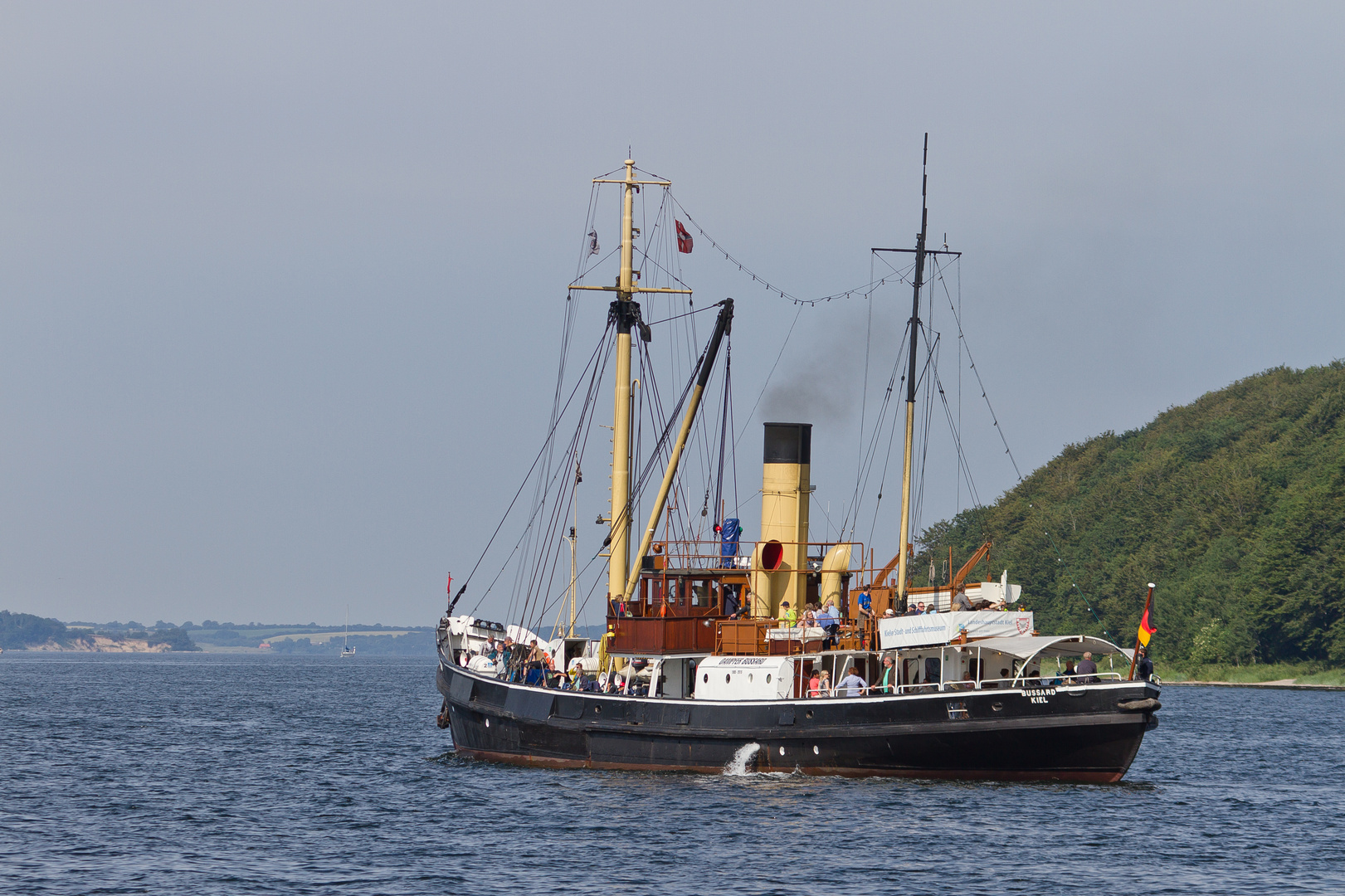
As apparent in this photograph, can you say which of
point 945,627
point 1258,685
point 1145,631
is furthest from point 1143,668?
point 1258,685

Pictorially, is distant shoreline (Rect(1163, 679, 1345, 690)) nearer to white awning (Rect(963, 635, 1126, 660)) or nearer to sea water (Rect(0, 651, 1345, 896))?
sea water (Rect(0, 651, 1345, 896))

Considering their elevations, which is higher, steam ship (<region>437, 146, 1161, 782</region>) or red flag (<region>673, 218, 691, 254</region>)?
red flag (<region>673, 218, 691, 254</region>)

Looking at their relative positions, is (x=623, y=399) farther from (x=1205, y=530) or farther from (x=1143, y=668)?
(x=1205, y=530)

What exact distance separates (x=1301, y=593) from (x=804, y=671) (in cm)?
8587

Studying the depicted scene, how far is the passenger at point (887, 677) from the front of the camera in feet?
143

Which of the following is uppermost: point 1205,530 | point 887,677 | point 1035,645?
point 1205,530

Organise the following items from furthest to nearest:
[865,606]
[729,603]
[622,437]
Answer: [622,437] < [729,603] < [865,606]

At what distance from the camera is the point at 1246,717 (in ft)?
282

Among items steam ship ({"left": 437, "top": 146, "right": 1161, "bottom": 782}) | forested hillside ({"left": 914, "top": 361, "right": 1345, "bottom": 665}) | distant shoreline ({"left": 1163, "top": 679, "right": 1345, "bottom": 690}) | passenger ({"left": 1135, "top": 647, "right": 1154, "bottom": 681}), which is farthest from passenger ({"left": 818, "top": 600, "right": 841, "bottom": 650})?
distant shoreline ({"left": 1163, "top": 679, "right": 1345, "bottom": 690})

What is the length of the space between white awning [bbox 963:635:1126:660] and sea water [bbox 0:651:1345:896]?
145 inches

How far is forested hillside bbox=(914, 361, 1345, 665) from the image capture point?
402 ft

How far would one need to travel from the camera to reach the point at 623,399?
54719 millimetres

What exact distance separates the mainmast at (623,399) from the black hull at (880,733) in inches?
270

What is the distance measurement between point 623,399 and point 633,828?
19.0 metres
